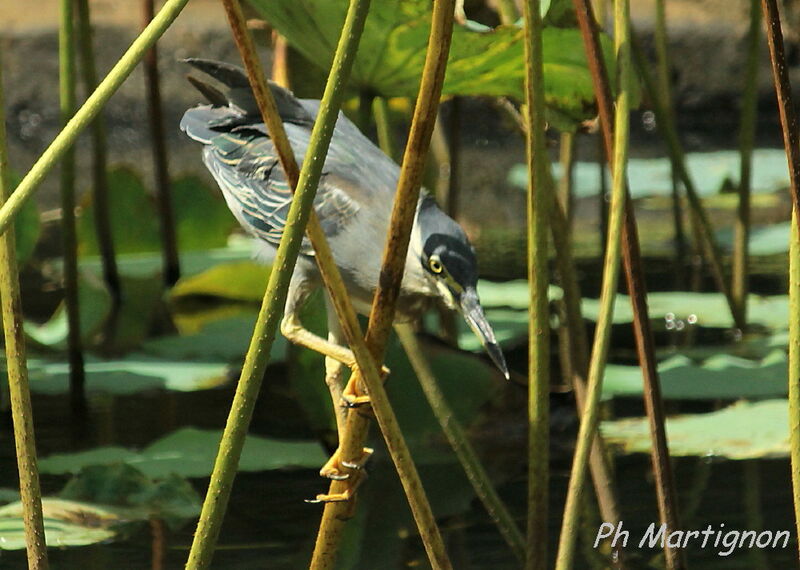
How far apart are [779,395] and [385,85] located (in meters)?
0.82

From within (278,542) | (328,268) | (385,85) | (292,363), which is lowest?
(278,542)

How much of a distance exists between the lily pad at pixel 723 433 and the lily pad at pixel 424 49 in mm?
502

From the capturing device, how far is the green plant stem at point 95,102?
0.95m

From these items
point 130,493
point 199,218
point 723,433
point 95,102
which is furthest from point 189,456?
point 199,218

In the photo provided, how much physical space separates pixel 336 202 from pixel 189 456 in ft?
1.38

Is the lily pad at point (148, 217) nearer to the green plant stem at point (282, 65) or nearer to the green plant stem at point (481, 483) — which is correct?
the green plant stem at point (282, 65)

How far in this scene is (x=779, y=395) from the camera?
2125 millimetres

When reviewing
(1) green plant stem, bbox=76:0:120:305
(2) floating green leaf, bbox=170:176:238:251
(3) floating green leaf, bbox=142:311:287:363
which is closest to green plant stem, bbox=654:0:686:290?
(3) floating green leaf, bbox=142:311:287:363

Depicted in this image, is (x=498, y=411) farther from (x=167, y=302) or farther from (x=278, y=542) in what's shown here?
(x=167, y=302)

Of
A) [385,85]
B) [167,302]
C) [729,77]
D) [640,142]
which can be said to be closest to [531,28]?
[385,85]

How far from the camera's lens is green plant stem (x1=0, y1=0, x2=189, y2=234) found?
0.95 meters

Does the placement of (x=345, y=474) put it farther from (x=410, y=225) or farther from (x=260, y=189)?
(x=260, y=189)

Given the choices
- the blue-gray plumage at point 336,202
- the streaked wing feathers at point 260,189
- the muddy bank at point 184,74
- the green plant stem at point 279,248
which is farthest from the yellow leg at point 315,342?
the muddy bank at point 184,74

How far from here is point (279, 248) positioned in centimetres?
98
